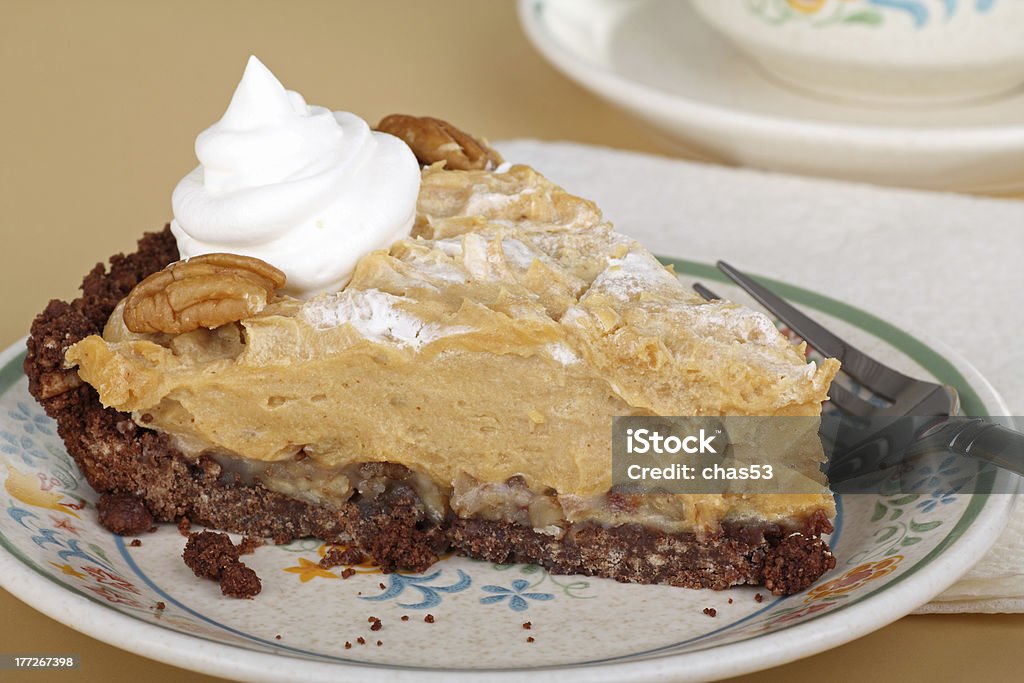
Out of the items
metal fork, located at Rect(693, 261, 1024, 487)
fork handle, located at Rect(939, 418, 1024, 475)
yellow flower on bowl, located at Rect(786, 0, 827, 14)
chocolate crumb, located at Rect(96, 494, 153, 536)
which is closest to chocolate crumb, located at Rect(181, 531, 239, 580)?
chocolate crumb, located at Rect(96, 494, 153, 536)

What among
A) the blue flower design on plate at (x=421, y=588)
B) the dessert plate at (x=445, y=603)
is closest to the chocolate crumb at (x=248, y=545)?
the dessert plate at (x=445, y=603)

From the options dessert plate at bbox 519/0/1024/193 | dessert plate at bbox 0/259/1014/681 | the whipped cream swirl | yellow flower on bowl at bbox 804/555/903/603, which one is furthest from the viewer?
dessert plate at bbox 519/0/1024/193

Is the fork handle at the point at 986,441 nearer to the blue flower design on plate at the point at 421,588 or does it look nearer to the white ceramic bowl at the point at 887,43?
the blue flower design on plate at the point at 421,588

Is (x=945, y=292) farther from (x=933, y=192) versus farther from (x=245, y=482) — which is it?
(x=245, y=482)

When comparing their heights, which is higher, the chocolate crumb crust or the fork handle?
the fork handle

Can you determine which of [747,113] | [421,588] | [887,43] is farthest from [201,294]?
[887,43]

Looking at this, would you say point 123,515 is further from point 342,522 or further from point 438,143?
point 438,143

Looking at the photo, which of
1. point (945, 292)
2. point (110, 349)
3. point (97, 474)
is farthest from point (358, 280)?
point (945, 292)

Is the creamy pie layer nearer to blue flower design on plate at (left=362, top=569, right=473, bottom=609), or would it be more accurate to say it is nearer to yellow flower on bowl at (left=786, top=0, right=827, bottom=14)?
blue flower design on plate at (left=362, top=569, right=473, bottom=609)
